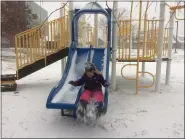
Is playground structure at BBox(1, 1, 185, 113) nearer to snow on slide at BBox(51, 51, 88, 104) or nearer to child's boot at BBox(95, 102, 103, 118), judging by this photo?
snow on slide at BBox(51, 51, 88, 104)

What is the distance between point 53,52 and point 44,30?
84 centimetres

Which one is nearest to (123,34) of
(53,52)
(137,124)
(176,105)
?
(53,52)

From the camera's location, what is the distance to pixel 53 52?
24.9 ft

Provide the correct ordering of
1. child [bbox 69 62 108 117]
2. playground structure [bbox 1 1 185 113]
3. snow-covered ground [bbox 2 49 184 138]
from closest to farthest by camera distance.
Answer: snow-covered ground [bbox 2 49 184 138] < child [bbox 69 62 108 117] < playground structure [bbox 1 1 185 113]

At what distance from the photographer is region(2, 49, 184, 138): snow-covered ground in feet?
14.0

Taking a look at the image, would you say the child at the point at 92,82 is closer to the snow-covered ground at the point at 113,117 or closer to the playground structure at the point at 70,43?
the snow-covered ground at the point at 113,117

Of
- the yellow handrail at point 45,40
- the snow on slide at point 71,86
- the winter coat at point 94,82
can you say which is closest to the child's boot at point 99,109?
the winter coat at point 94,82

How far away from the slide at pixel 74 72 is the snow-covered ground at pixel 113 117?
1.45 ft

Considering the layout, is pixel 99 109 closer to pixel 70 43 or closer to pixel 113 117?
pixel 113 117

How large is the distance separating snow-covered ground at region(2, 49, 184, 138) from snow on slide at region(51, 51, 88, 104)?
1.34 feet

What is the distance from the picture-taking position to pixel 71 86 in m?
5.73

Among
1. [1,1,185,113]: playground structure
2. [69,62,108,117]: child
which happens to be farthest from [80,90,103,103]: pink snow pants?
[1,1,185,113]: playground structure

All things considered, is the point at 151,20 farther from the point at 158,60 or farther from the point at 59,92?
the point at 59,92

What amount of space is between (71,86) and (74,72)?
32.2 inches
